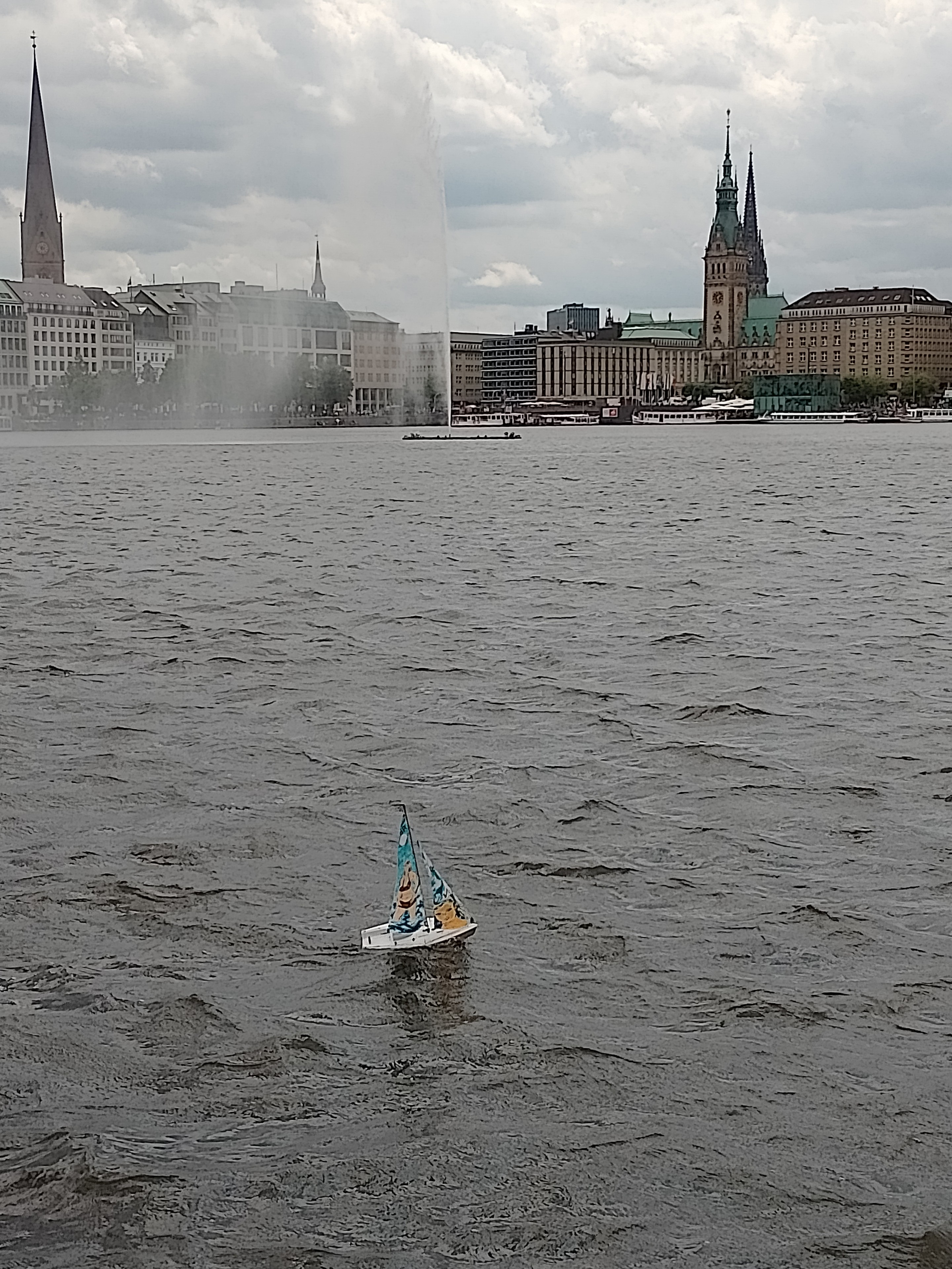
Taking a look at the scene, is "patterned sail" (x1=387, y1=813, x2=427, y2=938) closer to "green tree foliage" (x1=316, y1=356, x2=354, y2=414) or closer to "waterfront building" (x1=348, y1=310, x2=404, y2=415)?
"waterfront building" (x1=348, y1=310, x2=404, y2=415)

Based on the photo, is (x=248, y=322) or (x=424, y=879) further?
(x=248, y=322)

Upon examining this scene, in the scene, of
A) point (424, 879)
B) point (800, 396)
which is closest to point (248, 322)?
point (800, 396)

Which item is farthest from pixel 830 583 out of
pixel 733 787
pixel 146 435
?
pixel 146 435

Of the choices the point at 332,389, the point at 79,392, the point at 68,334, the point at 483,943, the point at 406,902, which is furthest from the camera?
the point at 68,334

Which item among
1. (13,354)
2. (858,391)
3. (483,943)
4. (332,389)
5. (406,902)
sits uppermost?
(13,354)

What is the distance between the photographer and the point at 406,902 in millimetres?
7555

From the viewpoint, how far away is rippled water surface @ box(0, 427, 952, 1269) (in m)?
5.34

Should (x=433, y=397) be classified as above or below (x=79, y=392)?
below

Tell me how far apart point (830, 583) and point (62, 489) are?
35852 millimetres

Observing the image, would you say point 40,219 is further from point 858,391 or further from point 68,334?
point 858,391

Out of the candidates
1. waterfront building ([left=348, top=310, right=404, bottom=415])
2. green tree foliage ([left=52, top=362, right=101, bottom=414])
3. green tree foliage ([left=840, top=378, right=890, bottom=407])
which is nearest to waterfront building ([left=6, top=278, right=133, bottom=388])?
green tree foliage ([left=52, top=362, right=101, bottom=414])

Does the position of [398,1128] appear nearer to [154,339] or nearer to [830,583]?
[830,583]

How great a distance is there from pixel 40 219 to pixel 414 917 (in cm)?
18624

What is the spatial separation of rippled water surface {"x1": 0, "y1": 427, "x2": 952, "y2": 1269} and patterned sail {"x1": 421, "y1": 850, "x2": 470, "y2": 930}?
17cm
